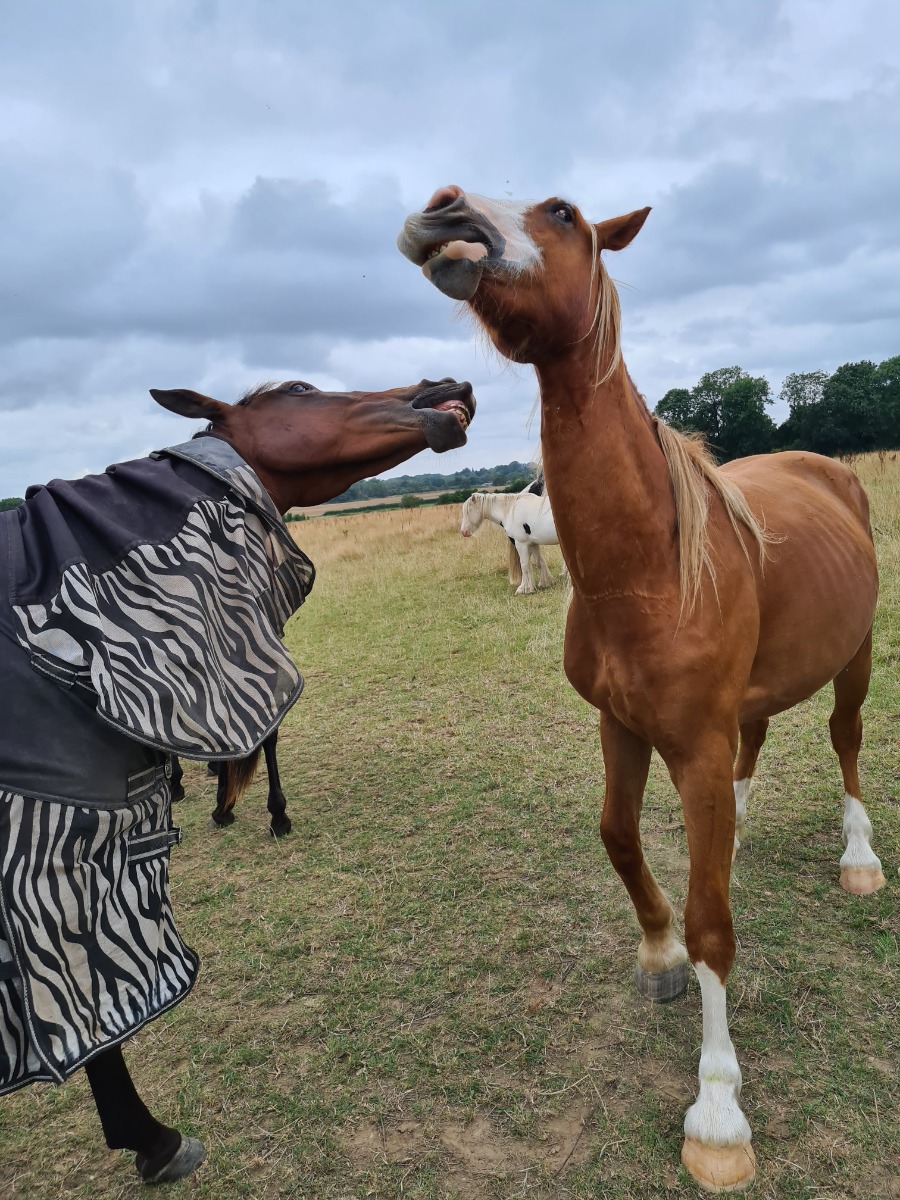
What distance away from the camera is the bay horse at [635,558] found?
1.61m

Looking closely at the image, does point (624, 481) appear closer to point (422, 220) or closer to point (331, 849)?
point (422, 220)

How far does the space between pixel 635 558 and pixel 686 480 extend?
29 cm

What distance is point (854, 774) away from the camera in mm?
2953

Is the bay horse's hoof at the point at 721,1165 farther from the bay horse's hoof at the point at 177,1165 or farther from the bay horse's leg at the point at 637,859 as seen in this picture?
the bay horse's hoof at the point at 177,1165

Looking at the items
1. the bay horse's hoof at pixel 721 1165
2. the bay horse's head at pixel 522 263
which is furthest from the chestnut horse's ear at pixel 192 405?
the bay horse's hoof at pixel 721 1165

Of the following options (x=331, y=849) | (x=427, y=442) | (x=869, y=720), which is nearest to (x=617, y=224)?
(x=427, y=442)

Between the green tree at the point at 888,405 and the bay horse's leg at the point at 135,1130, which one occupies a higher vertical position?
the green tree at the point at 888,405

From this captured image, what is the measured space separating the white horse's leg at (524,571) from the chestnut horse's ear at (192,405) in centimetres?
775

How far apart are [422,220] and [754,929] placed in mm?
2624

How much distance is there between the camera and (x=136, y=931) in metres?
1.52

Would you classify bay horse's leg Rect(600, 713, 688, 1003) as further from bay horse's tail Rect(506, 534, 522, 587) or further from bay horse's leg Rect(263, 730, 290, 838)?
bay horse's tail Rect(506, 534, 522, 587)

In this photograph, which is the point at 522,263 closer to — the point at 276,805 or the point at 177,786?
the point at 276,805

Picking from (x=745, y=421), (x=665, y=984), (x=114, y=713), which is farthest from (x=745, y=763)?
(x=745, y=421)

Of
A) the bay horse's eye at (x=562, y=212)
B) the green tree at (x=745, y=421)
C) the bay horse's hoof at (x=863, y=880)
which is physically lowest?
the bay horse's hoof at (x=863, y=880)
